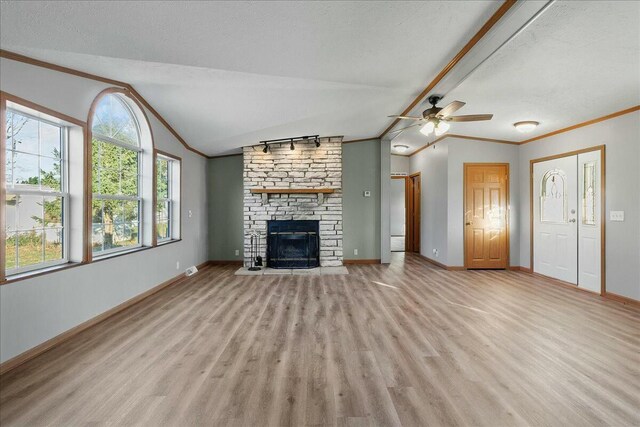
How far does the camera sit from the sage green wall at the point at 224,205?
694 centimetres

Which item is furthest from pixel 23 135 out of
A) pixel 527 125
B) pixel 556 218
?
pixel 556 218

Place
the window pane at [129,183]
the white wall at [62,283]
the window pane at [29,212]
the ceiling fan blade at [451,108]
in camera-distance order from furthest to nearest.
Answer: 1. the window pane at [129,183]
2. the ceiling fan blade at [451,108]
3. the window pane at [29,212]
4. the white wall at [62,283]

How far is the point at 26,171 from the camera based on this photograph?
273 cm

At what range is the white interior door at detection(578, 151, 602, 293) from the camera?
177 inches

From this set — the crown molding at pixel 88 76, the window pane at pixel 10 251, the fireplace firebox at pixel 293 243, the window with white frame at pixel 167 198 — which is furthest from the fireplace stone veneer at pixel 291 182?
the window pane at pixel 10 251

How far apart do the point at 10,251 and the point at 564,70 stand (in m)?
5.32

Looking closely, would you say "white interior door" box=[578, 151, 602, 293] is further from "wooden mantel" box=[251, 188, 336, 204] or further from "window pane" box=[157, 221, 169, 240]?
"window pane" box=[157, 221, 169, 240]

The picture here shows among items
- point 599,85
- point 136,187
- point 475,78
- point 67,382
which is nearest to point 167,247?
point 136,187

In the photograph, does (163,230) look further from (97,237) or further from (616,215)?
(616,215)

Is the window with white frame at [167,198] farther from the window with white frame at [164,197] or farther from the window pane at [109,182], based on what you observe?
the window pane at [109,182]

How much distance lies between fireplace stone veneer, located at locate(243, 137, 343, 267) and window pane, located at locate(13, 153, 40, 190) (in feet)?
12.6

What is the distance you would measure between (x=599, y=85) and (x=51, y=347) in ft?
19.8

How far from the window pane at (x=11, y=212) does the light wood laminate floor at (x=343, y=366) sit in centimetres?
111

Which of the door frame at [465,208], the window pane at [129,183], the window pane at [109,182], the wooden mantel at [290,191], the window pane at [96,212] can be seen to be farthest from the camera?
the wooden mantel at [290,191]
